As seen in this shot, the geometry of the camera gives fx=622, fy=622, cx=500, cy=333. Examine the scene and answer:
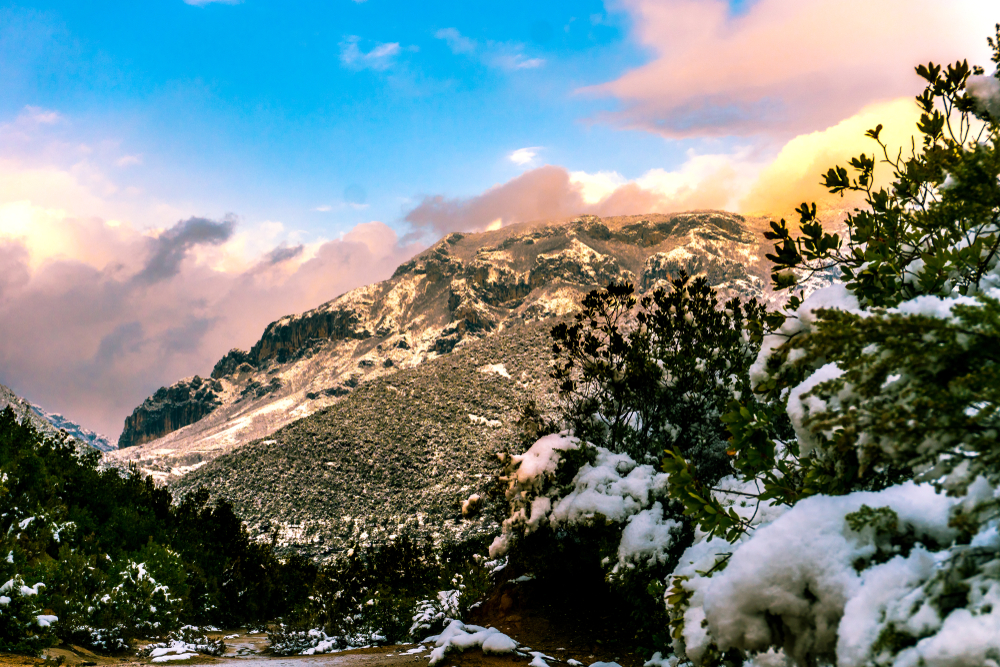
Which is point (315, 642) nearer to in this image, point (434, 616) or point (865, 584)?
point (434, 616)

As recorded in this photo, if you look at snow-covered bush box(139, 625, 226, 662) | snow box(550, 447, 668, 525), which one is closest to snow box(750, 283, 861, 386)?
snow box(550, 447, 668, 525)

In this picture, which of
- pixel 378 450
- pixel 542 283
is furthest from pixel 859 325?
pixel 542 283

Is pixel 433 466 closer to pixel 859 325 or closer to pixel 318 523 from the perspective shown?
pixel 318 523

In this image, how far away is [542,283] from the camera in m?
189

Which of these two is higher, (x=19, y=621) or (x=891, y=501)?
(x=891, y=501)

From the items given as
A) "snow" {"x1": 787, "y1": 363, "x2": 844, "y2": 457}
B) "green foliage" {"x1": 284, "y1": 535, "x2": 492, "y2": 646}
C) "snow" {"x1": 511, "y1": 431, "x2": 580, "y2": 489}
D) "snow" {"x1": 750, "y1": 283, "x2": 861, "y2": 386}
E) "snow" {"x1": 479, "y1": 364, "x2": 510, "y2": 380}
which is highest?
"snow" {"x1": 479, "y1": 364, "x2": 510, "y2": 380}

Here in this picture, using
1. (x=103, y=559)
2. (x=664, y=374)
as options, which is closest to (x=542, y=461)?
(x=664, y=374)

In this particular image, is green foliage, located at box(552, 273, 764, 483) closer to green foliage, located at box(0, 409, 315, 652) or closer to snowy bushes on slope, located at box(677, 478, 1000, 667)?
snowy bushes on slope, located at box(677, 478, 1000, 667)

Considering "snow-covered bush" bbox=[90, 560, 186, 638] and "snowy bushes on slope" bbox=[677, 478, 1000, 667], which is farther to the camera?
"snow-covered bush" bbox=[90, 560, 186, 638]

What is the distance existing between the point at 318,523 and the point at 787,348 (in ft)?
197

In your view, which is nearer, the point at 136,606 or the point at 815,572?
the point at 815,572

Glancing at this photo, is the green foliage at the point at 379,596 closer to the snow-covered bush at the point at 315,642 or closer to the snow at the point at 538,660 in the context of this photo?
the snow-covered bush at the point at 315,642

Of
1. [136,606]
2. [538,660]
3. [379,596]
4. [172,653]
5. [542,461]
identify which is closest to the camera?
[538,660]

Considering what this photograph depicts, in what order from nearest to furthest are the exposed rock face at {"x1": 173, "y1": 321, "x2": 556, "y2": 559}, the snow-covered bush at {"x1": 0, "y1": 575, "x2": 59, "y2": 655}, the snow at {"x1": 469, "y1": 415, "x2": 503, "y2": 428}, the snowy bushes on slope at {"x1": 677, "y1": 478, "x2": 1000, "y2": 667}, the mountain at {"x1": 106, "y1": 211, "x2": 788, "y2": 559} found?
the snowy bushes on slope at {"x1": 677, "y1": 478, "x2": 1000, "y2": 667}
the snow-covered bush at {"x1": 0, "y1": 575, "x2": 59, "y2": 655}
the mountain at {"x1": 106, "y1": 211, "x2": 788, "y2": 559}
the exposed rock face at {"x1": 173, "y1": 321, "x2": 556, "y2": 559}
the snow at {"x1": 469, "y1": 415, "x2": 503, "y2": 428}
